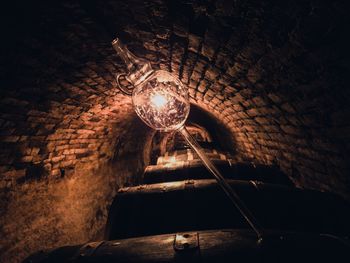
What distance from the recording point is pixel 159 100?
1593mm

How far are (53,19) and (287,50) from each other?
70.4 inches

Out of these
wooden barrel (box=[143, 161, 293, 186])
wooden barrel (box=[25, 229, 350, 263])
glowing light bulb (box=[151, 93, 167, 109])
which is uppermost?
glowing light bulb (box=[151, 93, 167, 109])

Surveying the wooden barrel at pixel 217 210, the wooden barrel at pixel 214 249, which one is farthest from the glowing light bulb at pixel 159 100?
the wooden barrel at pixel 214 249

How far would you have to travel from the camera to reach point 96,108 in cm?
335

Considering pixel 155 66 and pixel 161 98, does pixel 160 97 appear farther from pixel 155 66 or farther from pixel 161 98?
pixel 155 66

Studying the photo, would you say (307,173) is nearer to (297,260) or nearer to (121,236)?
(297,260)

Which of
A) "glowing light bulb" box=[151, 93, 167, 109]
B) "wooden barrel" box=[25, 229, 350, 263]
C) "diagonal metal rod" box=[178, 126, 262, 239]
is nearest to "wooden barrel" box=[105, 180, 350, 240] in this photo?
"diagonal metal rod" box=[178, 126, 262, 239]

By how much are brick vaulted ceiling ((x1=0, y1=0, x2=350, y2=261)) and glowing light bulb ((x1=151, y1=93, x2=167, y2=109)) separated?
603 mm

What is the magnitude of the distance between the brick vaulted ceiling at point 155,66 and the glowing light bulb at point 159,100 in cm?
60

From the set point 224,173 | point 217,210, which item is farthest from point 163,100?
point 224,173

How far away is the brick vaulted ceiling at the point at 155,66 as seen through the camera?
51.1 inches

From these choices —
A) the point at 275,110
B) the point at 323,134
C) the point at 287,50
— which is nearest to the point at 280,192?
the point at 323,134

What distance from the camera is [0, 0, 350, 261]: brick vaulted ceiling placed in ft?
4.26

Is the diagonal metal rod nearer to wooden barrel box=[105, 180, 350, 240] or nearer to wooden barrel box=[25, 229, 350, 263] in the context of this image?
wooden barrel box=[25, 229, 350, 263]
